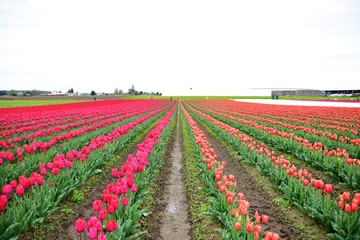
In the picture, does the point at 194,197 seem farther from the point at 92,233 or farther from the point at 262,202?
the point at 92,233

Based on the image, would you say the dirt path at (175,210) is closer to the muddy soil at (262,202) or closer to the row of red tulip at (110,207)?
the row of red tulip at (110,207)

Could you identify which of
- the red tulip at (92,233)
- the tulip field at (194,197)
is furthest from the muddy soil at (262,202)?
the red tulip at (92,233)

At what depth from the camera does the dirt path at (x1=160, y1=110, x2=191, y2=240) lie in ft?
17.4

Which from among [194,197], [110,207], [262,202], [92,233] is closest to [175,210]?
[194,197]

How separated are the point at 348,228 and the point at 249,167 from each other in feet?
17.7

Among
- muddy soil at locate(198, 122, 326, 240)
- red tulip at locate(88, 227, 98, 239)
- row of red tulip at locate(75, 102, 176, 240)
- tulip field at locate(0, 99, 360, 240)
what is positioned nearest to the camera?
red tulip at locate(88, 227, 98, 239)

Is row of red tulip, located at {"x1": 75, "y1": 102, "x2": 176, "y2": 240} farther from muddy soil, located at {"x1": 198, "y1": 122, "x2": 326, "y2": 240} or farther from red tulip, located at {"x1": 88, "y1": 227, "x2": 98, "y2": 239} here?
muddy soil, located at {"x1": 198, "y1": 122, "x2": 326, "y2": 240}

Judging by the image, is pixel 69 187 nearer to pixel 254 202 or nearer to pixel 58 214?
pixel 58 214

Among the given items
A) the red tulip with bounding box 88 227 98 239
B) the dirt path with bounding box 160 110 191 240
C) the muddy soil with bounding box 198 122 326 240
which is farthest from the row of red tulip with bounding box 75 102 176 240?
the muddy soil with bounding box 198 122 326 240

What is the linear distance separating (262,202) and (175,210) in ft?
6.99

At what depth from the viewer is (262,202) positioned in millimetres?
6543

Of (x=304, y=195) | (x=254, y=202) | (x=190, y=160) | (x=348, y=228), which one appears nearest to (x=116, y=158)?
(x=190, y=160)

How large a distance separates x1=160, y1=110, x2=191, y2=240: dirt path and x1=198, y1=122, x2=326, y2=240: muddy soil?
4.99 ft

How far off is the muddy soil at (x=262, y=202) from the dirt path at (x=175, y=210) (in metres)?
1.52
